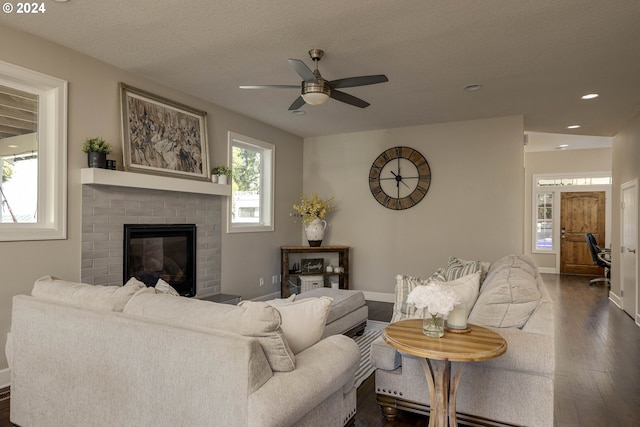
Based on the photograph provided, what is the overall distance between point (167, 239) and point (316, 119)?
2625 millimetres

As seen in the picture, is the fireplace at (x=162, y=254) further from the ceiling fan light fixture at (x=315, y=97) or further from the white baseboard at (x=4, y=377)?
the ceiling fan light fixture at (x=315, y=97)

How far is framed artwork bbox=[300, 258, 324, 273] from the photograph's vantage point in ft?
20.1

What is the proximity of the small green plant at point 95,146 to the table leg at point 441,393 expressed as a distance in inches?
122

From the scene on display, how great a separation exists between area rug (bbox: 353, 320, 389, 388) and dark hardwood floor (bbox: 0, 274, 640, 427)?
7 centimetres

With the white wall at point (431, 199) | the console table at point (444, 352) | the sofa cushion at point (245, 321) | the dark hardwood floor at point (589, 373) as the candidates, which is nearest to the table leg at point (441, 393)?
the console table at point (444, 352)

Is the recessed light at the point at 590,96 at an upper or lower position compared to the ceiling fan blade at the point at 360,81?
upper

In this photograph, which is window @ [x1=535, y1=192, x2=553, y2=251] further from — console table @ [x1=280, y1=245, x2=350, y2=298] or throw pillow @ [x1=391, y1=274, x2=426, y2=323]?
throw pillow @ [x1=391, y1=274, x2=426, y2=323]

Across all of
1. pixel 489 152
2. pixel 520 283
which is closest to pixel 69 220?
pixel 520 283

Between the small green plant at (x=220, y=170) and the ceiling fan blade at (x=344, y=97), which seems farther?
the small green plant at (x=220, y=170)

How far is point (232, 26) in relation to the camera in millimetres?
2873

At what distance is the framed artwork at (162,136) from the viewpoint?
3803 mm

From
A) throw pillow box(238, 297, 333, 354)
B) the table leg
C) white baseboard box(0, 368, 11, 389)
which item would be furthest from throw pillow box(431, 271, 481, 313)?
white baseboard box(0, 368, 11, 389)

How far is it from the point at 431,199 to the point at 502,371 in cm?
385

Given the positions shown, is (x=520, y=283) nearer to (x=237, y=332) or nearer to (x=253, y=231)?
(x=237, y=332)
